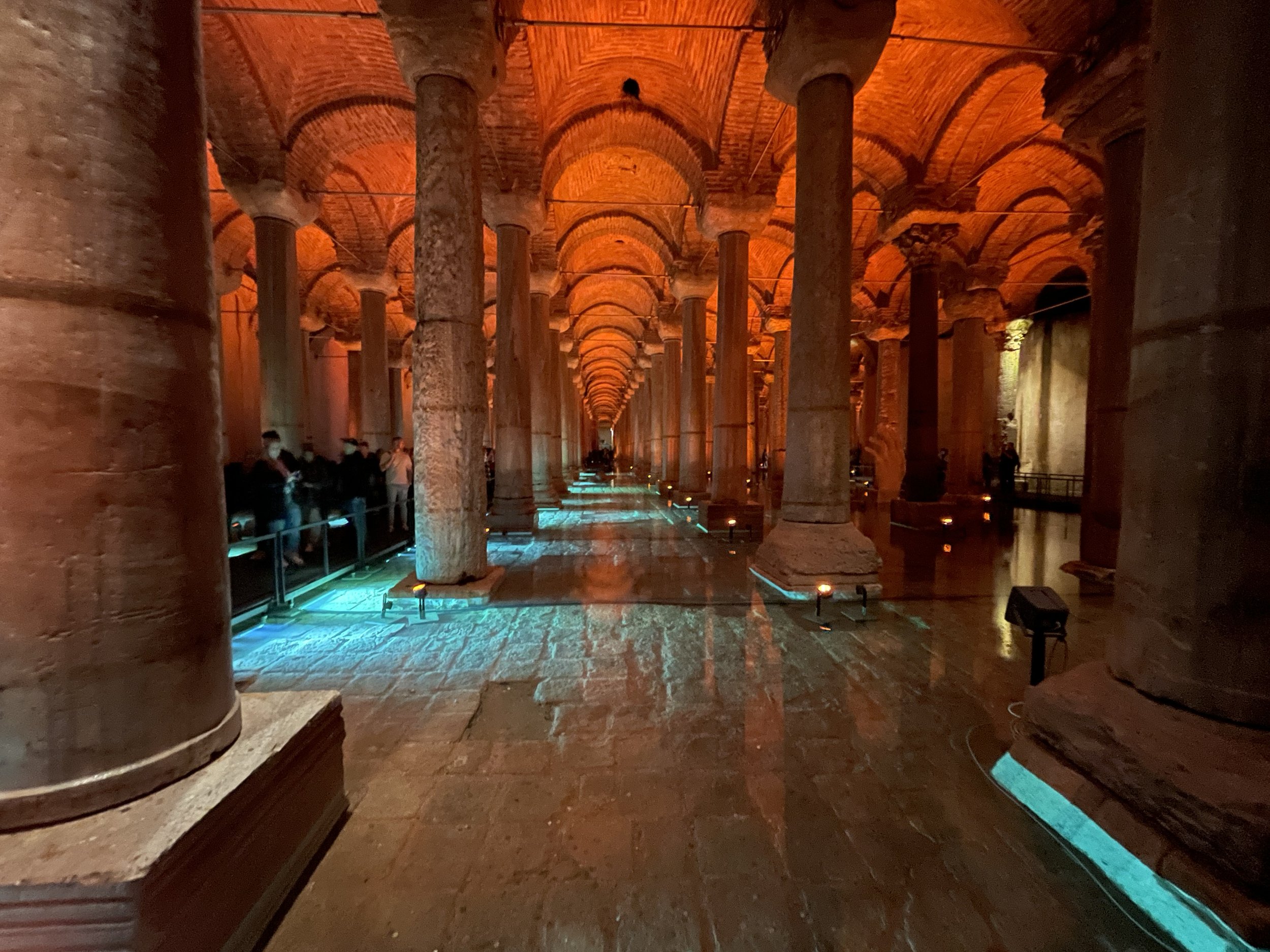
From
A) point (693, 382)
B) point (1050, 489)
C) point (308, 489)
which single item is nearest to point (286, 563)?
point (308, 489)

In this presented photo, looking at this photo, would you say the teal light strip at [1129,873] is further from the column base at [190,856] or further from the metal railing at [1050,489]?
the metal railing at [1050,489]

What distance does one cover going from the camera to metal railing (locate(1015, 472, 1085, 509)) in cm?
1518

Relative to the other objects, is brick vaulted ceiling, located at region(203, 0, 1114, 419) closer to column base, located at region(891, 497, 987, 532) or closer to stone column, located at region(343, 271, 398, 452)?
stone column, located at region(343, 271, 398, 452)

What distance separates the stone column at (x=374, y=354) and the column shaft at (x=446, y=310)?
9.29 metres

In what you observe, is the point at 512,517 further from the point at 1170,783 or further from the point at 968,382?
the point at 968,382

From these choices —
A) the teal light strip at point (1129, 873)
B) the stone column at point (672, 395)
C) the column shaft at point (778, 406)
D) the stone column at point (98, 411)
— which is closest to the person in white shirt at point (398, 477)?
the stone column at point (98, 411)

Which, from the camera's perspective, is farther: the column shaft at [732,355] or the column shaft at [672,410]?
the column shaft at [672,410]

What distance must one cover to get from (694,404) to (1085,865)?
11.4m

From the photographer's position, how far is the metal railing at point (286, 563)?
519 centimetres

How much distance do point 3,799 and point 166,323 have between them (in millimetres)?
1289

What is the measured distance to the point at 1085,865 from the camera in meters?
2.17

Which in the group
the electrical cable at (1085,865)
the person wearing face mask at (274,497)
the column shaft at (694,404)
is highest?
the column shaft at (694,404)

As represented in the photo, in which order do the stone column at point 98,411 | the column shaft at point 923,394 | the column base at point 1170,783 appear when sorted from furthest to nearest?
the column shaft at point 923,394 → the column base at point 1170,783 → the stone column at point 98,411

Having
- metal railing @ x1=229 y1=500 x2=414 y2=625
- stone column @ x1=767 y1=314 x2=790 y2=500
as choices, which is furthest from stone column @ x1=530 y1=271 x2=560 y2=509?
stone column @ x1=767 y1=314 x2=790 y2=500
